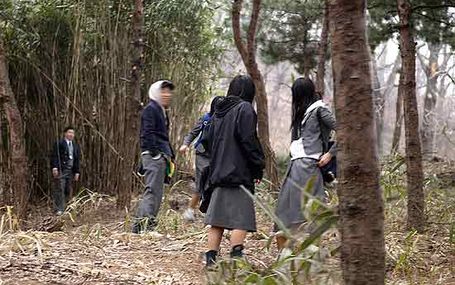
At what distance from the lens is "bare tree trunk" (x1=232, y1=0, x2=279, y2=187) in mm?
6852

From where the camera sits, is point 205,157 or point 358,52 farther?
point 205,157

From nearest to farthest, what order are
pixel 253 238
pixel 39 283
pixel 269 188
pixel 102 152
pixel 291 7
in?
pixel 39 283 → pixel 253 238 → pixel 269 188 → pixel 102 152 → pixel 291 7

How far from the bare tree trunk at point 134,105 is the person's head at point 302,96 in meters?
3.17

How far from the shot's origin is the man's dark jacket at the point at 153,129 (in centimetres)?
517

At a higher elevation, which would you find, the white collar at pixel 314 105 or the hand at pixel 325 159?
the white collar at pixel 314 105

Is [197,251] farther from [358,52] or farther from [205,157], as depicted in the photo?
[358,52]

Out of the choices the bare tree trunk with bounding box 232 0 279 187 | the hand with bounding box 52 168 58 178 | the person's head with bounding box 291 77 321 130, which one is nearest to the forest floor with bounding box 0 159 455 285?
the person's head with bounding box 291 77 321 130

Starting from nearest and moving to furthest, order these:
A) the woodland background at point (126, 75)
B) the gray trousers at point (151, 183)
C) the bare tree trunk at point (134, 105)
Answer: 1. the gray trousers at point (151, 183)
2. the woodland background at point (126, 75)
3. the bare tree trunk at point (134, 105)

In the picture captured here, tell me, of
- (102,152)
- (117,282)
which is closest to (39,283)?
(117,282)

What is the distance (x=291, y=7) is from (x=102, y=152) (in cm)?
353

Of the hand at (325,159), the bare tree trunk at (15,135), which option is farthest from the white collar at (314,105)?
the bare tree trunk at (15,135)

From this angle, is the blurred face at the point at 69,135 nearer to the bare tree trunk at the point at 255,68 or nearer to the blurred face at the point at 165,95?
the bare tree trunk at the point at 255,68

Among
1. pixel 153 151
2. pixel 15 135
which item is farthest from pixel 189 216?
pixel 15 135

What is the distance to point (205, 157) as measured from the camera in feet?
17.4
